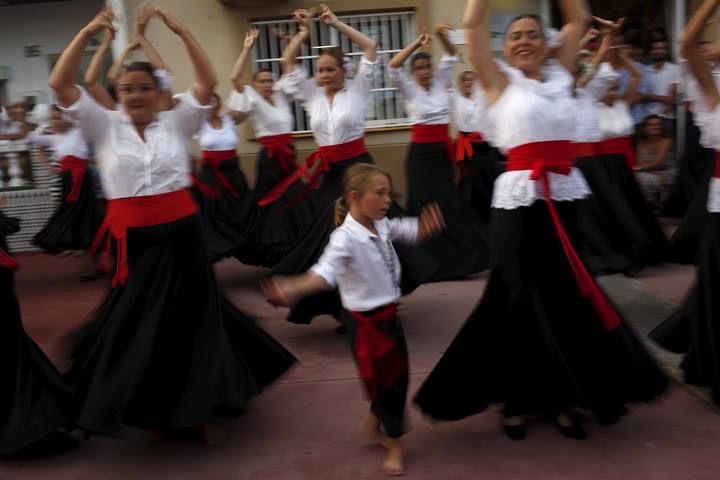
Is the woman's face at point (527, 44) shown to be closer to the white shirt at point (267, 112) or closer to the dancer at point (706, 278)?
the dancer at point (706, 278)

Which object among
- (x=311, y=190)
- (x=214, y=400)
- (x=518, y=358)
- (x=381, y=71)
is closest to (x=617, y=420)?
(x=518, y=358)

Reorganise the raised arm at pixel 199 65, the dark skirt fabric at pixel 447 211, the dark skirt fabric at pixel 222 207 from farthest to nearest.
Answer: the dark skirt fabric at pixel 222 207 < the dark skirt fabric at pixel 447 211 < the raised arm at pixel 199 65

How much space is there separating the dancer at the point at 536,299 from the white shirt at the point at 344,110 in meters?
2.23

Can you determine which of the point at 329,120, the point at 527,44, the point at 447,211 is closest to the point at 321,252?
the point at 329,120

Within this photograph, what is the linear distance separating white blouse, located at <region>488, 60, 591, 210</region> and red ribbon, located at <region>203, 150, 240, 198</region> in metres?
4.48

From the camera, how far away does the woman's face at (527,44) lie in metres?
3.66

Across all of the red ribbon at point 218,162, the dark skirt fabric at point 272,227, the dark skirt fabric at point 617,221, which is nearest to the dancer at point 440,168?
the dark skirt fabric at point 617,221

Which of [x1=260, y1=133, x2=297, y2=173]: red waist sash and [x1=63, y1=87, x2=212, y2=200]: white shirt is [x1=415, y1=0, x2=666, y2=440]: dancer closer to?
→ [x1=63, y1=87, x2=212, y2=200]: white shirt

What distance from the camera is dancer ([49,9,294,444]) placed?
3613 mm

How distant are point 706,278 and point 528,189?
1070 mm

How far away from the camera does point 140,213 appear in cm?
372

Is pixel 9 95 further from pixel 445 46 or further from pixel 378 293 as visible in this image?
pixel 378 293

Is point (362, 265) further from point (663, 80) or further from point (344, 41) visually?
point (344, 41)

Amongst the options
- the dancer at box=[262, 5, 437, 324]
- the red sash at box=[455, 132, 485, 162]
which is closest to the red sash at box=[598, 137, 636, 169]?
the red sash at box=[455, 132, 485, 162]
